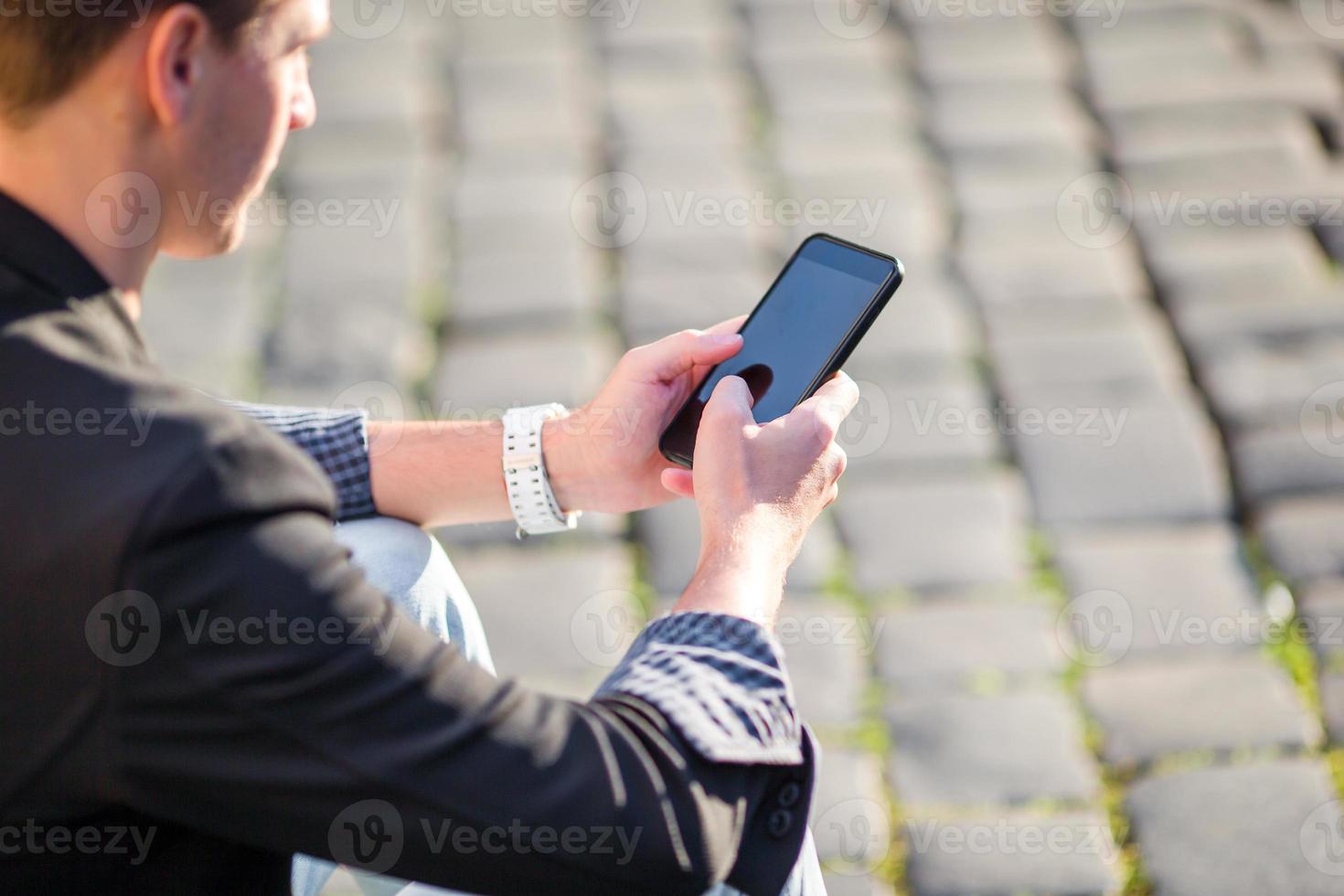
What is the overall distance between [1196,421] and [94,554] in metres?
2.68

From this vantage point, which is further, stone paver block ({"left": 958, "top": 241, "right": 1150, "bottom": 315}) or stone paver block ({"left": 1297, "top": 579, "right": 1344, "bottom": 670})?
stone paver block ({"left": 958, "top": 241, "right": 1150, "bottom": 315})

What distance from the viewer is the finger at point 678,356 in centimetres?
198

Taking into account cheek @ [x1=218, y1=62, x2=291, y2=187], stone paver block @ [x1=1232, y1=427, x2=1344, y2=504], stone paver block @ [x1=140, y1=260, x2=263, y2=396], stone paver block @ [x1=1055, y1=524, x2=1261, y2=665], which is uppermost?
cheek @ [x1=218, y1=62, x2=291, y2=187]

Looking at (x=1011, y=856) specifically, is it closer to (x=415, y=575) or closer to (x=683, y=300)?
(x=415, y=575)

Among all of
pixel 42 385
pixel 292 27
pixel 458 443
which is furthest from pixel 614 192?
pixel 42 385

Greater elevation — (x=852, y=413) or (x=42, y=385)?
(x=42, y=385)

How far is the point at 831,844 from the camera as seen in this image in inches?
92.3

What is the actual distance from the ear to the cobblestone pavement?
1.59m

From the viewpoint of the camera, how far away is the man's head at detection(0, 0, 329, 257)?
129 cm

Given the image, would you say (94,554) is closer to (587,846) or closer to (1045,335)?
→ (587,846)

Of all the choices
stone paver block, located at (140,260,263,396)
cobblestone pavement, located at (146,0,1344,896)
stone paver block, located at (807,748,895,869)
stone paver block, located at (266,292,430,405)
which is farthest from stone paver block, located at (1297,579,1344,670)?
stone paver block, located at (140,260,263,396)

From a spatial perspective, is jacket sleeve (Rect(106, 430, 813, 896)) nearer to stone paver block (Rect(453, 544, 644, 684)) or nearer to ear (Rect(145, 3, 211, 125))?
ear (Rect(145, 3, 211, 125))

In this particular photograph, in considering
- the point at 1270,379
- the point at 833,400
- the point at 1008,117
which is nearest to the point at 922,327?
the point at 1270,379

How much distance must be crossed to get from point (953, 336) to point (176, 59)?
2466 millimetres
